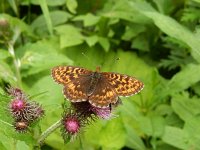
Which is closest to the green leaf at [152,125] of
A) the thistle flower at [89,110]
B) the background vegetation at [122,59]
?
the background vegetation at [122,59]

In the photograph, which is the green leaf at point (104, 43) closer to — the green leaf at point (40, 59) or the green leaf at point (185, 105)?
the green leaf at point (40, 59)

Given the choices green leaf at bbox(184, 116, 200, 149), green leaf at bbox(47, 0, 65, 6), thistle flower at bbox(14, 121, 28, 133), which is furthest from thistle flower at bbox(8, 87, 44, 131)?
green leaf at bbox(47, 0, 65, 6)

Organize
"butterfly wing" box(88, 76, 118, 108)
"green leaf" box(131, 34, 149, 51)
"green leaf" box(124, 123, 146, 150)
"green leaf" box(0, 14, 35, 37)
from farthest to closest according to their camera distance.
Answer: "green leaf" box(131, 34, 149, 51) < "green leaf" box(0, 14, 35, 37) < "green leaf" box(124, 123, 146, 150) < "butterfly wing" box(88, 76, 118, 108)

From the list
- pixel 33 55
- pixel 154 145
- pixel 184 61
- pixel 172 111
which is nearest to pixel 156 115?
pixel 172 111

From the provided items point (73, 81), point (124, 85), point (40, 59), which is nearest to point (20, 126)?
point (73, 81)

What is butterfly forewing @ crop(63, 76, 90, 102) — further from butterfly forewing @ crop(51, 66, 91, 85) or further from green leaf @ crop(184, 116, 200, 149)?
green leaf @ crop(184, 116, 200, 149)

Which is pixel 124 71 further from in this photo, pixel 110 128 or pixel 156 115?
pixel 110 128
